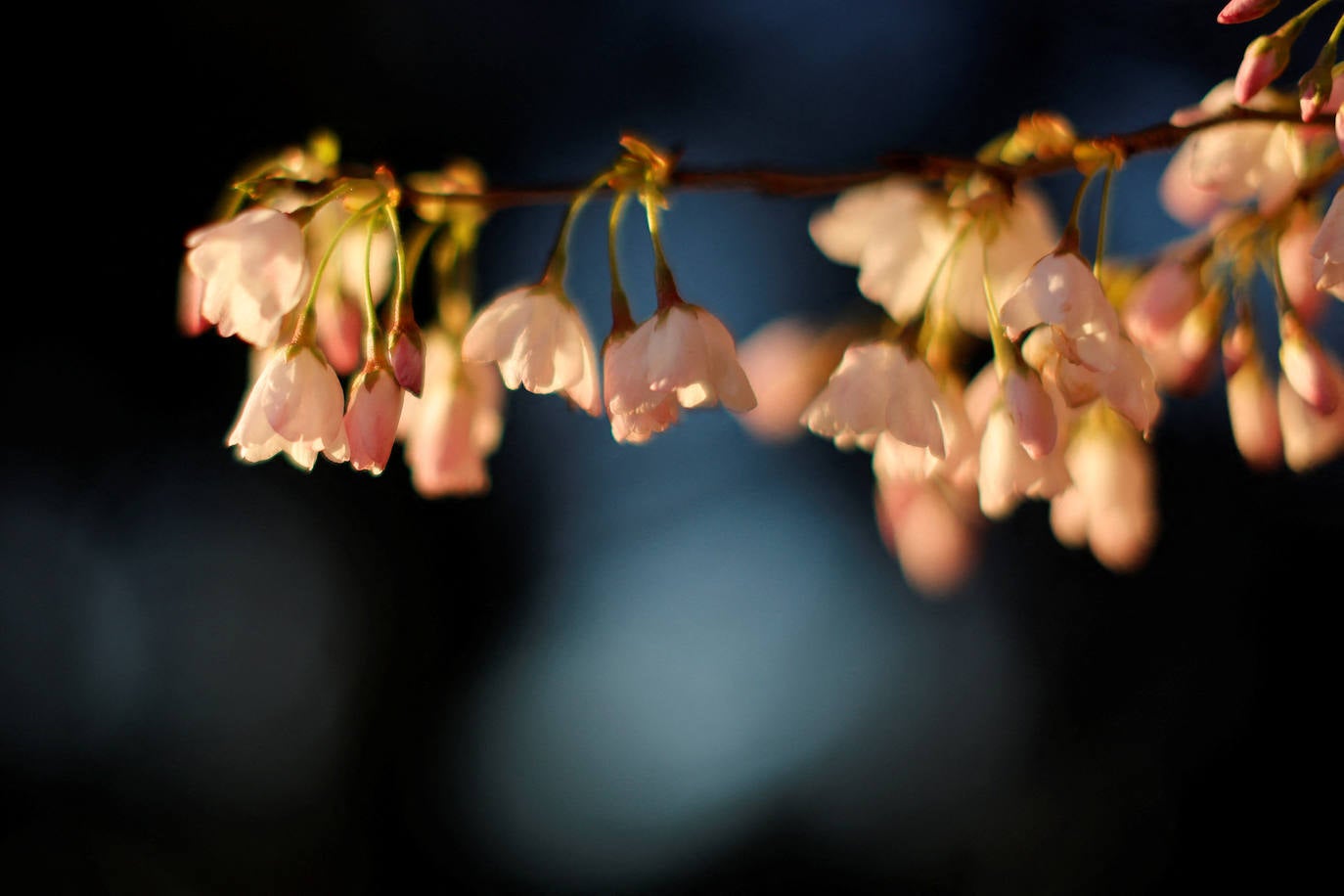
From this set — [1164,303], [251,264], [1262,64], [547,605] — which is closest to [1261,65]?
[1262,64]

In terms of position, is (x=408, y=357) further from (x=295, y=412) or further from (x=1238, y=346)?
(x=1238, y=346)

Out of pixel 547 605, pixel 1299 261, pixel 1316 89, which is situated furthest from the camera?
pixel 547 605

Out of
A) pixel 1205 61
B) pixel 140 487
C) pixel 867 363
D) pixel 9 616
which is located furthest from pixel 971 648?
pixel 867 363

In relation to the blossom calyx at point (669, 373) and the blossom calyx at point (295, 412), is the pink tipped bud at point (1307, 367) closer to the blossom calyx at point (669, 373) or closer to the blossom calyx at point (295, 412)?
the blossom calyx at point (669, 373)

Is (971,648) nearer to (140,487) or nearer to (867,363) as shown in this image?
(140,487)

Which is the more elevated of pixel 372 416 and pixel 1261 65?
pixel 1261 65

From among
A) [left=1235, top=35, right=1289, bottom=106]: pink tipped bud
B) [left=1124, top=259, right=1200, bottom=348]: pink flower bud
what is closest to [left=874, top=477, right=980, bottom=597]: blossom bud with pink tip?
[left=1124, top=259, right=1200, bottom=348]: pink flower bud

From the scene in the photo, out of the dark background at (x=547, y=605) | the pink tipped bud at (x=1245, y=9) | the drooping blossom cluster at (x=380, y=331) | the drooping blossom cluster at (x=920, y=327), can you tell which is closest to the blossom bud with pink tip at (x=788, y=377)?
the drooping blossom cluster at (x=920, y=327)

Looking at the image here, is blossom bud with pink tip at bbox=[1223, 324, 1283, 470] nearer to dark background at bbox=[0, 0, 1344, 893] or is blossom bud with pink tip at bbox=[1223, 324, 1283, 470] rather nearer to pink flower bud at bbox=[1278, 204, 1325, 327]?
pink flower bud at bbox=[1278, 204, 1325, 327]
